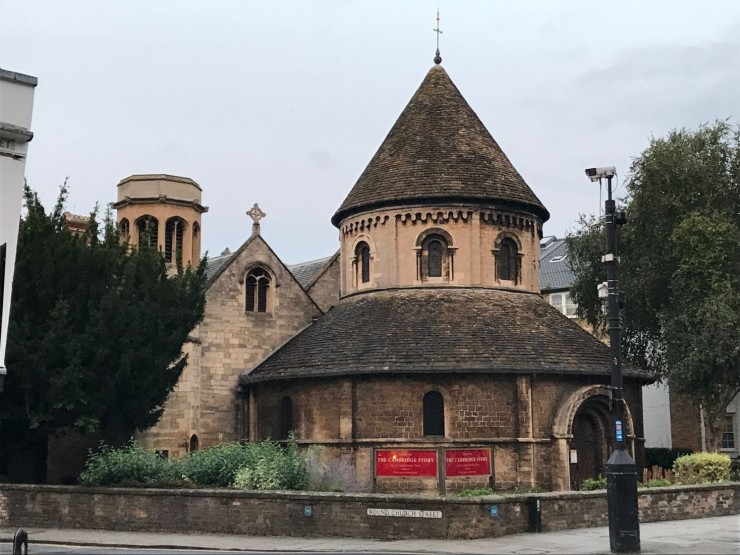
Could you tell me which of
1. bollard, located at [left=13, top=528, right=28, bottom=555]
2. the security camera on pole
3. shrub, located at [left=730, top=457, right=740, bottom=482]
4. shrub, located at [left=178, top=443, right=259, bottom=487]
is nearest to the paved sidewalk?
the security camera on pole

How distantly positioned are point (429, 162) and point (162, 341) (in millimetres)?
11859

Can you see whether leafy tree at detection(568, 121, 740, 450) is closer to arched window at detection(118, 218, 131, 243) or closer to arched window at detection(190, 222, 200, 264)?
arched window at detection(190, 222, 200, 264)

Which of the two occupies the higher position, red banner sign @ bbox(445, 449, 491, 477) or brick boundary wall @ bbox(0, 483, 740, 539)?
red banner sign @ bbox(445, 449, 491, 477)

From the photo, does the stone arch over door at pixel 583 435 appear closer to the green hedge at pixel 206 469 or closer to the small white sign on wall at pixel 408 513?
the green hedge at pixel 206 469

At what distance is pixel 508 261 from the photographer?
34.4 meters

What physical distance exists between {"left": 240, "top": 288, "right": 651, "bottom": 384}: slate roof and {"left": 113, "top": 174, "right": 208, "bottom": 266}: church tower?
8590 mm

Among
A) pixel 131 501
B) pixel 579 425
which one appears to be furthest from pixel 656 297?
pixel 131 501

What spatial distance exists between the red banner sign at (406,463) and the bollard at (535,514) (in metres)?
7.34

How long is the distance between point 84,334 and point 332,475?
763 cm

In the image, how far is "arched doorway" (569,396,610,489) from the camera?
3058 cm

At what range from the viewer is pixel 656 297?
124 ft

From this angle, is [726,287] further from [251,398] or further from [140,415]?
[140,415]

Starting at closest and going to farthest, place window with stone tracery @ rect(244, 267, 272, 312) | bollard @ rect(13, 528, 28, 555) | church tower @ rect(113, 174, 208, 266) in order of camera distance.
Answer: bollard @ rect(13, 528, 28, 555) → window with stone tracery @ rect(244, 267, 272, 312) → church tower @ rect(113, 174, 208, 266)

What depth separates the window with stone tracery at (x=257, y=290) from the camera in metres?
36.6
